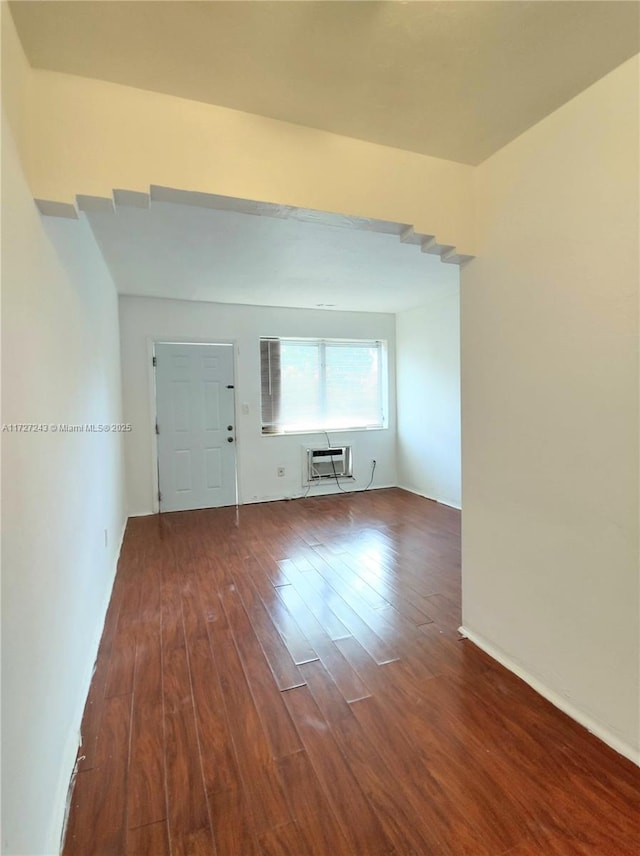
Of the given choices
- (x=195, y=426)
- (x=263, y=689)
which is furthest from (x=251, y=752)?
(x=195, y=426)

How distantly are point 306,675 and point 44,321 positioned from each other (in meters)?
1.87

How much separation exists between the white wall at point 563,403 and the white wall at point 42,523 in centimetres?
187

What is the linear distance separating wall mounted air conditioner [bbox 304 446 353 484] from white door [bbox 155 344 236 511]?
0.99m

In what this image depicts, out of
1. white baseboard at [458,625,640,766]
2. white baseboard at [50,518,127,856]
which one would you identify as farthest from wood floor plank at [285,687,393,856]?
white baseboard at [458,625,640,766]

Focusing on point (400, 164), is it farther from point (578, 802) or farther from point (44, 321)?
point (578, 802)

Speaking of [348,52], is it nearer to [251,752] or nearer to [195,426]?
[251,752]

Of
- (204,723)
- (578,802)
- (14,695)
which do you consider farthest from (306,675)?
(14,695)

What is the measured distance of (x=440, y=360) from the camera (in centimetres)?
504

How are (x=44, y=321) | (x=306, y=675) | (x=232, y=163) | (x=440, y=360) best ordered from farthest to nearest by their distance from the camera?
(x=440, y=360) < (x=306, y=675) < (x=232, y=163) < (x=44, y=321)

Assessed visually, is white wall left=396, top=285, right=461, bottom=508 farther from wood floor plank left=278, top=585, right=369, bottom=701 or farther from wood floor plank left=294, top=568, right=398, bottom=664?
wood floor plank left=278, top=585, right=369, bottom=701

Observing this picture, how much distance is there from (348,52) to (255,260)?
82.8 inches

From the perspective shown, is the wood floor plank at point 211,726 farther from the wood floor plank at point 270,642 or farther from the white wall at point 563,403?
the white wall at point 563,403

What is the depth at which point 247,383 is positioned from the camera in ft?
16.9

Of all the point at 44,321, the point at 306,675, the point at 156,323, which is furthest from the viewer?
the point at 156,323
